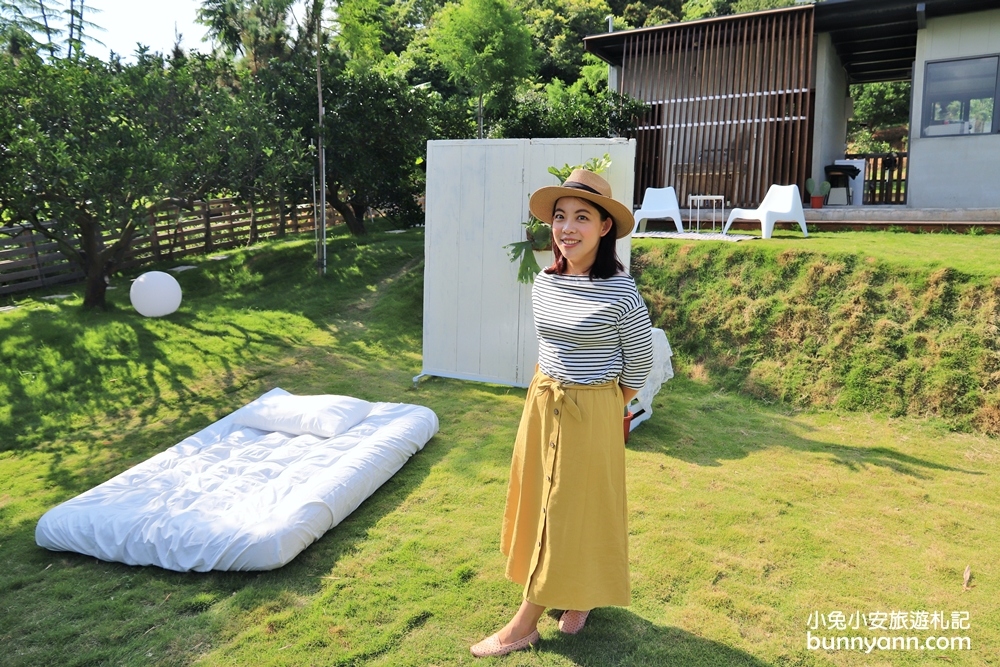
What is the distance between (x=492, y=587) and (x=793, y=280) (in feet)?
15.6

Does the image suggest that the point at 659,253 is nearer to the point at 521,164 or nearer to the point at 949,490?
the point at 521,164

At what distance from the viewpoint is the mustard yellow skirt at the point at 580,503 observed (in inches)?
102

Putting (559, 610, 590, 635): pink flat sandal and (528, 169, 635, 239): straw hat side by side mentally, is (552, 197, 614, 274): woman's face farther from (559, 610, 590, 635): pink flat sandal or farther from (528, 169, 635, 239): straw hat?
(559, 610, 590, 635): pink flat sandal

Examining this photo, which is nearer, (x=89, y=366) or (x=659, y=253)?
(x=89, y=366)

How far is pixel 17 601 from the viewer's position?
10.4 feet

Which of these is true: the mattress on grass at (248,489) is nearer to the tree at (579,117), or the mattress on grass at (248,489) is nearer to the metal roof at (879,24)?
the tree at (579,117)

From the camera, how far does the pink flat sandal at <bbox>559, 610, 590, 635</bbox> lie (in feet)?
9.46

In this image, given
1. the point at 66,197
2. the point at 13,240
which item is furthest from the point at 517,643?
the point at 13,240

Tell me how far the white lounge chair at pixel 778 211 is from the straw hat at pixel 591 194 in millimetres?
6028

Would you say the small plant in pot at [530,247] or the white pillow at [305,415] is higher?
the small plant in pot at [530,247]

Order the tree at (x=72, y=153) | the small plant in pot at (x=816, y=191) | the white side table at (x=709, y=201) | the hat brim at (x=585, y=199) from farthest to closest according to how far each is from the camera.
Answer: the small plant in pot at (x=816, y=191), the white side table at (x=709, y=201), the tree at (x=72, y=153), the hat brim at (x=585, y=199)

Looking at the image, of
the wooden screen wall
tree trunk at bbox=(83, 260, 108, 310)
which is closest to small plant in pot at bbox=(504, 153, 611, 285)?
tree trunk at bbox=(83, 260, 108, 310)

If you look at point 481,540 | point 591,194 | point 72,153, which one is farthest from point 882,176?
point 591,194

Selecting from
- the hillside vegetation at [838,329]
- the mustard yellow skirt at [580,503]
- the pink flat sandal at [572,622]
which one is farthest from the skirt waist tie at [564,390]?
the hillside vegetation at [838,329]
